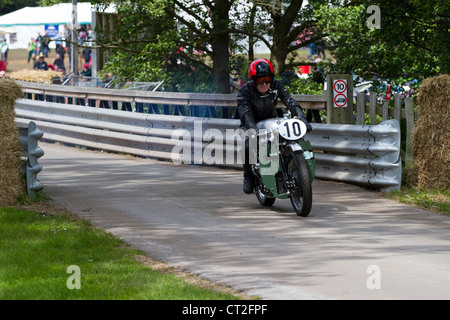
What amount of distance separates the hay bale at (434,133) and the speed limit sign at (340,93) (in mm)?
1862

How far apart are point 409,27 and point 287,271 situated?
7788 mm

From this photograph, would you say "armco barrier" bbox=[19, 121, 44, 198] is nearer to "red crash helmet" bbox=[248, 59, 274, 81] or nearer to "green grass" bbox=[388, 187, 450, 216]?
"red crash helmet" bbox=[248, 59, 274, 81]

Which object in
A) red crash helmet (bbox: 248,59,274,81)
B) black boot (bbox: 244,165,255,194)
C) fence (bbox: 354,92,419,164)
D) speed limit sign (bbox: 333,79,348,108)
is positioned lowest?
black boot (bbox: 244,165,255,194)

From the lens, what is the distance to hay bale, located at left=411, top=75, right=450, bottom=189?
432 inches

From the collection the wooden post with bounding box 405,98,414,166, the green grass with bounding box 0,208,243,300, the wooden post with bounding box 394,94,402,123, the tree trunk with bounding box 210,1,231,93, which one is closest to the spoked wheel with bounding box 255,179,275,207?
the green grass with bounding box 0,208,243,300

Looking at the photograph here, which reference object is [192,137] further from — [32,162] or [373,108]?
[32,162]

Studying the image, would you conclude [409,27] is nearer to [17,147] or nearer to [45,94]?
[17,147]

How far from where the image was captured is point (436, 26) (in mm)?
13469

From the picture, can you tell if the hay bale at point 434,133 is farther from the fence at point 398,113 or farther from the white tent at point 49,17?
the white tent at point 49,17

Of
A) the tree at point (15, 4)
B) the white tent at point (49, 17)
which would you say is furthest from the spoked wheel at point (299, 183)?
the tree at point (15, 4)

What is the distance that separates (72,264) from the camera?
730cm

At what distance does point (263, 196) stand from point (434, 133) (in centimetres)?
239

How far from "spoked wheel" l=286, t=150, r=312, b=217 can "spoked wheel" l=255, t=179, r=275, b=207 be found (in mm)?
616
